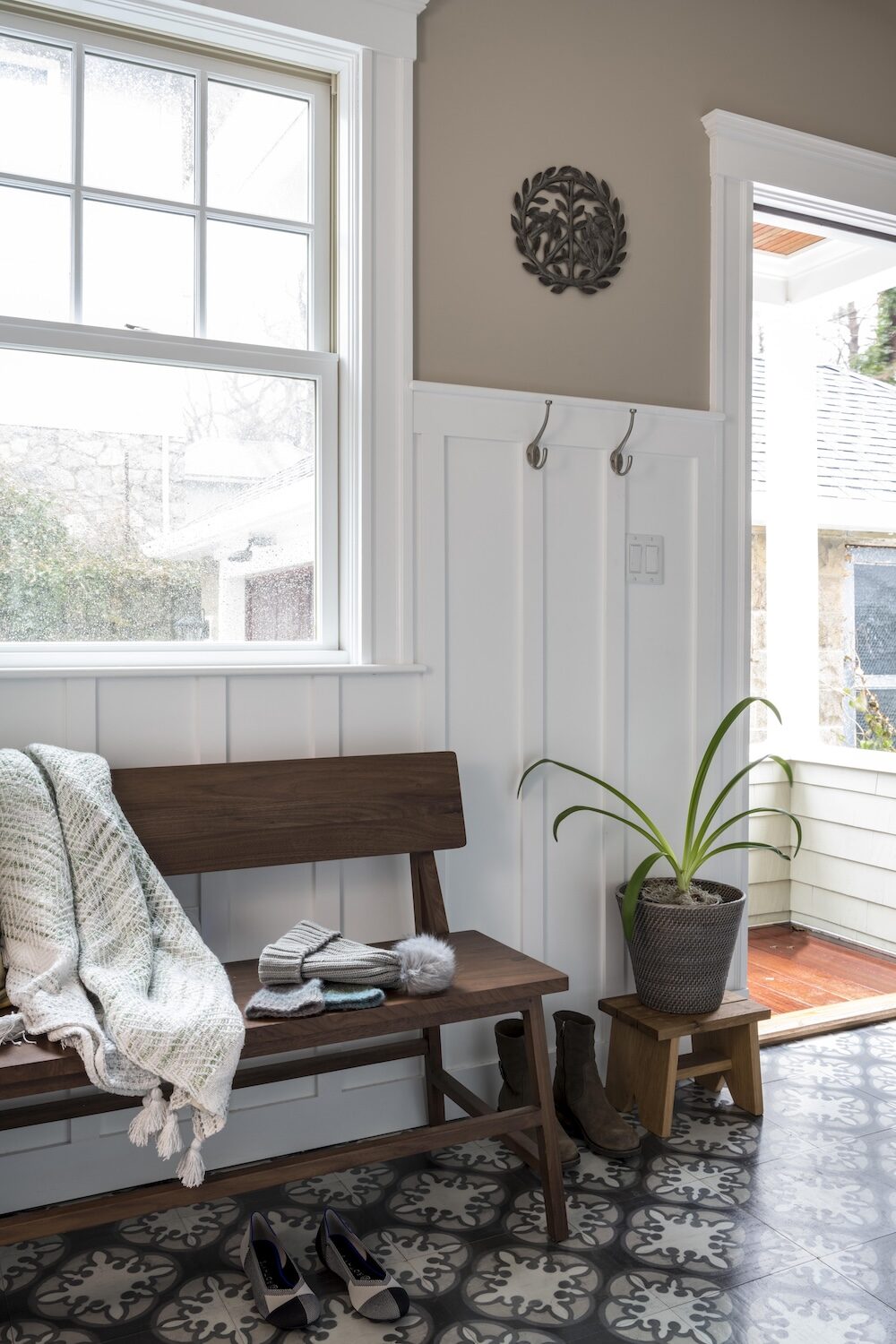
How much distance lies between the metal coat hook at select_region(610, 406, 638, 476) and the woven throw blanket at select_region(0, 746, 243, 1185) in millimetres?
1366

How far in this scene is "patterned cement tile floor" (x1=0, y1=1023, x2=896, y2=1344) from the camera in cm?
165

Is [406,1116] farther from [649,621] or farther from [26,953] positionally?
[649,621]

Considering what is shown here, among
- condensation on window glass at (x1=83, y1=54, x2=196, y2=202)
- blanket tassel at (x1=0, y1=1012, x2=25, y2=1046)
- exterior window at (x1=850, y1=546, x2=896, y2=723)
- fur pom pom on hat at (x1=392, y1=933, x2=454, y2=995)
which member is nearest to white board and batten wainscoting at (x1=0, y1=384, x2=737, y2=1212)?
fur pom pom on hat at (x1=392, y1=933, x2=454, y2=995)

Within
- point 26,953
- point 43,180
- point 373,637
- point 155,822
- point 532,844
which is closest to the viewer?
point 26,953

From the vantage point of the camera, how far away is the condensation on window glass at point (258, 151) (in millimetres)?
2246

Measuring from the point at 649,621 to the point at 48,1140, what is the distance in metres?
1.71

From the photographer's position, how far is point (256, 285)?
2283 mm

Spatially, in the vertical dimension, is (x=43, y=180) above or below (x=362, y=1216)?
above

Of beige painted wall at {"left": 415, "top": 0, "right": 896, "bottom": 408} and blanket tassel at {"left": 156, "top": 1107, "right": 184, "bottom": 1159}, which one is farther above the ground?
beige painted wall at {"left": 415, "top": 0, "right": 896, "bottom": 408}

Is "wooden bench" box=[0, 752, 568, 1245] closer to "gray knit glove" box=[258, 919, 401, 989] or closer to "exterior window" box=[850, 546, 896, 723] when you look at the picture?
"gray knit glove" box=[258, 919, 401, 989]

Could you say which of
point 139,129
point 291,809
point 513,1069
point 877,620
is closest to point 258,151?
point 139,129

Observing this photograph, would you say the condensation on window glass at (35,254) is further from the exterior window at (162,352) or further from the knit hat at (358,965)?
the knit hat at (358,965)

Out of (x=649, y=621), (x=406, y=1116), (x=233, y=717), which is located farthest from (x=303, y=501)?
(x=406, y=1116)

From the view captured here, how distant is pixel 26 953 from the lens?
1641 millimetres
